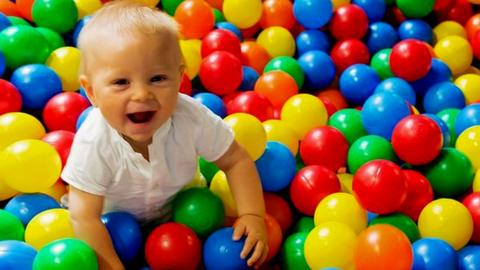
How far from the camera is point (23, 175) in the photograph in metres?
1.25

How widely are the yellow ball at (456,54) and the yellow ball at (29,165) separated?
1092 mm

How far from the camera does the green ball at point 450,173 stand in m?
1.37

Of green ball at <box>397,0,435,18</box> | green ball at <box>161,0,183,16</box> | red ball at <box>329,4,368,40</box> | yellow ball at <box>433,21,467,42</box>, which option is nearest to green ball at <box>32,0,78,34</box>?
green ball at <box>161,0,183,16</box>

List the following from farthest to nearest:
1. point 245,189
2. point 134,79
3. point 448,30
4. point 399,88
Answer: point 448,30, point 399,88, point 245,189, point 134,79

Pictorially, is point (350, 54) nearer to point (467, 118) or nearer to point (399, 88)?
point (399, 88)

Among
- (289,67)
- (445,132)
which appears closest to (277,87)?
(289,67)

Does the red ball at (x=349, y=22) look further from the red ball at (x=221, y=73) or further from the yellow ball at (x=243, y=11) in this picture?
the red ball at (x=221, y=73)

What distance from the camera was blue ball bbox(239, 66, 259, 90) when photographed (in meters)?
1.78

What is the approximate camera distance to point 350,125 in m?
1.56

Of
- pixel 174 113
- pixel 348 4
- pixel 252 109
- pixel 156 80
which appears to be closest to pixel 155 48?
pixel 156 80

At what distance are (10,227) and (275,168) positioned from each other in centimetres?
51

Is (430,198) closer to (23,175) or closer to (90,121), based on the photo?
(90,121)

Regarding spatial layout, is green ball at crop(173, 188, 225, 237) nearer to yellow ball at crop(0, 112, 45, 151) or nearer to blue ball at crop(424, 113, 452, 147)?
yellow ball at crop(0, 112, 45, 151)

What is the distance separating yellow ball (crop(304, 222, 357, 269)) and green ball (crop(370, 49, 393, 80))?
28.3 inches
